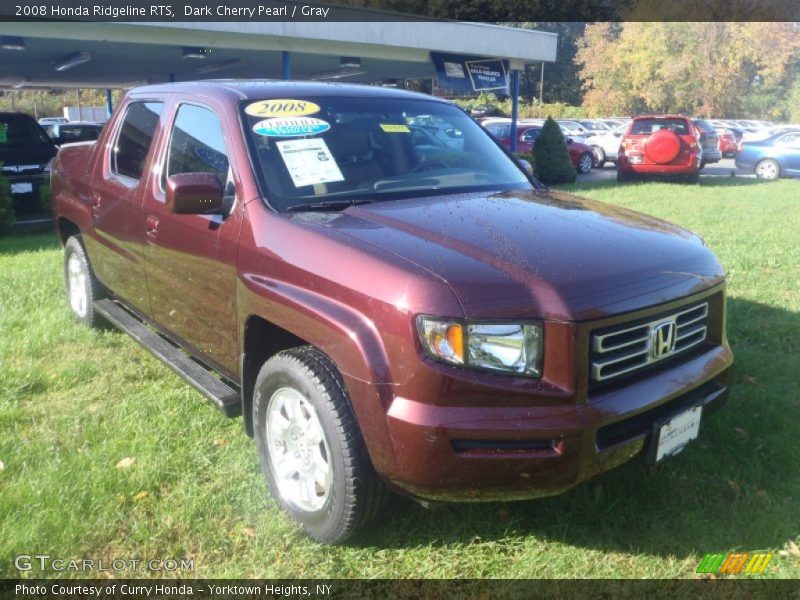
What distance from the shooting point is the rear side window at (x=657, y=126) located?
18.1m

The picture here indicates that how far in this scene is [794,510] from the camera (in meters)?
3.18

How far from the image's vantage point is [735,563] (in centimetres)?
287

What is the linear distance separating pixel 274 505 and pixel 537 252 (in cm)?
168

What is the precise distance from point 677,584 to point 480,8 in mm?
46631

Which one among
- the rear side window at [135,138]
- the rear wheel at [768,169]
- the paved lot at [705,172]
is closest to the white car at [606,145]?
the paved lot at [705,172]

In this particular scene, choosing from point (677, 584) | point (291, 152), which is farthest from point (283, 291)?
point (677, 584)

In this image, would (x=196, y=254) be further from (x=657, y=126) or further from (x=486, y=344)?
(x=657, y=126)

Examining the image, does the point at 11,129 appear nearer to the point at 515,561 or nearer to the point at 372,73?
the point at 515,561

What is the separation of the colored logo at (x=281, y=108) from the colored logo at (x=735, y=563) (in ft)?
9.10

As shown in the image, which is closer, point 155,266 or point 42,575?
point 42,575

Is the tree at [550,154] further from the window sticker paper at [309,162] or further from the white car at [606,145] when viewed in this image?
the window sticker paper at [309,162]

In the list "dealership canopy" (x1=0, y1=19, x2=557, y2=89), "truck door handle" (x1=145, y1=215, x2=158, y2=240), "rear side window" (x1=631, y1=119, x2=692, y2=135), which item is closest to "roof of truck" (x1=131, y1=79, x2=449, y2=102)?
"truck door handle" (x1=145, y1=215, x2=158, y2=240)

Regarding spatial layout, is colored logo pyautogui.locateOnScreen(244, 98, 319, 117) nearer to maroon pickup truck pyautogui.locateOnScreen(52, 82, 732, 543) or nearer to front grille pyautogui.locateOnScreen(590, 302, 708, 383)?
maroon pickup truck pyautogui.locateOnScreen(52, 82, 732, 543)

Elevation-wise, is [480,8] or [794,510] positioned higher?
[480,8]
